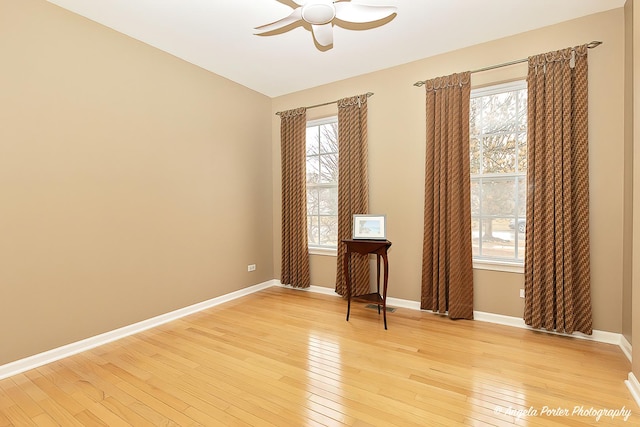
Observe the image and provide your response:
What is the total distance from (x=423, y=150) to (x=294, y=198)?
1852 millimetres

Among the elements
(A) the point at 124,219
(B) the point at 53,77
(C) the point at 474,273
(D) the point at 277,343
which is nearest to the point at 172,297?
(A) the point at 124,219

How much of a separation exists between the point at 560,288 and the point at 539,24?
2.42 meters

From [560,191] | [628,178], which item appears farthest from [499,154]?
[628,178]

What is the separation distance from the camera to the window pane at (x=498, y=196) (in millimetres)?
3049

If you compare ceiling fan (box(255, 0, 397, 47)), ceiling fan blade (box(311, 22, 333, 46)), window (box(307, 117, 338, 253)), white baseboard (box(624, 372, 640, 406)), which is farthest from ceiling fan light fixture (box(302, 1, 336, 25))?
white baseboard (box(624, 372, 640, 406))

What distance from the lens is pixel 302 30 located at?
9.42ft

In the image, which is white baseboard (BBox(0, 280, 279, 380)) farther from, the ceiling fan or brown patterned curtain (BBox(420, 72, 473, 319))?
the ceiling fan

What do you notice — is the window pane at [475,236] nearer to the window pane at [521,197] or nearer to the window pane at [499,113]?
the window pane at [521,197]

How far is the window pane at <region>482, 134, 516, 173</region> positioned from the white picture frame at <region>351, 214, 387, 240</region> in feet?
3.97

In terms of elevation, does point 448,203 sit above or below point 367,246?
above

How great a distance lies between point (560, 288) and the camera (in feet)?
8.64

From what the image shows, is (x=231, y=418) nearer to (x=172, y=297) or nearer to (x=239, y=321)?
(x=239, y=321)

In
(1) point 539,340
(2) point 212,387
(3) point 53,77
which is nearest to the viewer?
(2) point 212,387

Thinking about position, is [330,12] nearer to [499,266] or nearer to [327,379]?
[327,379]
